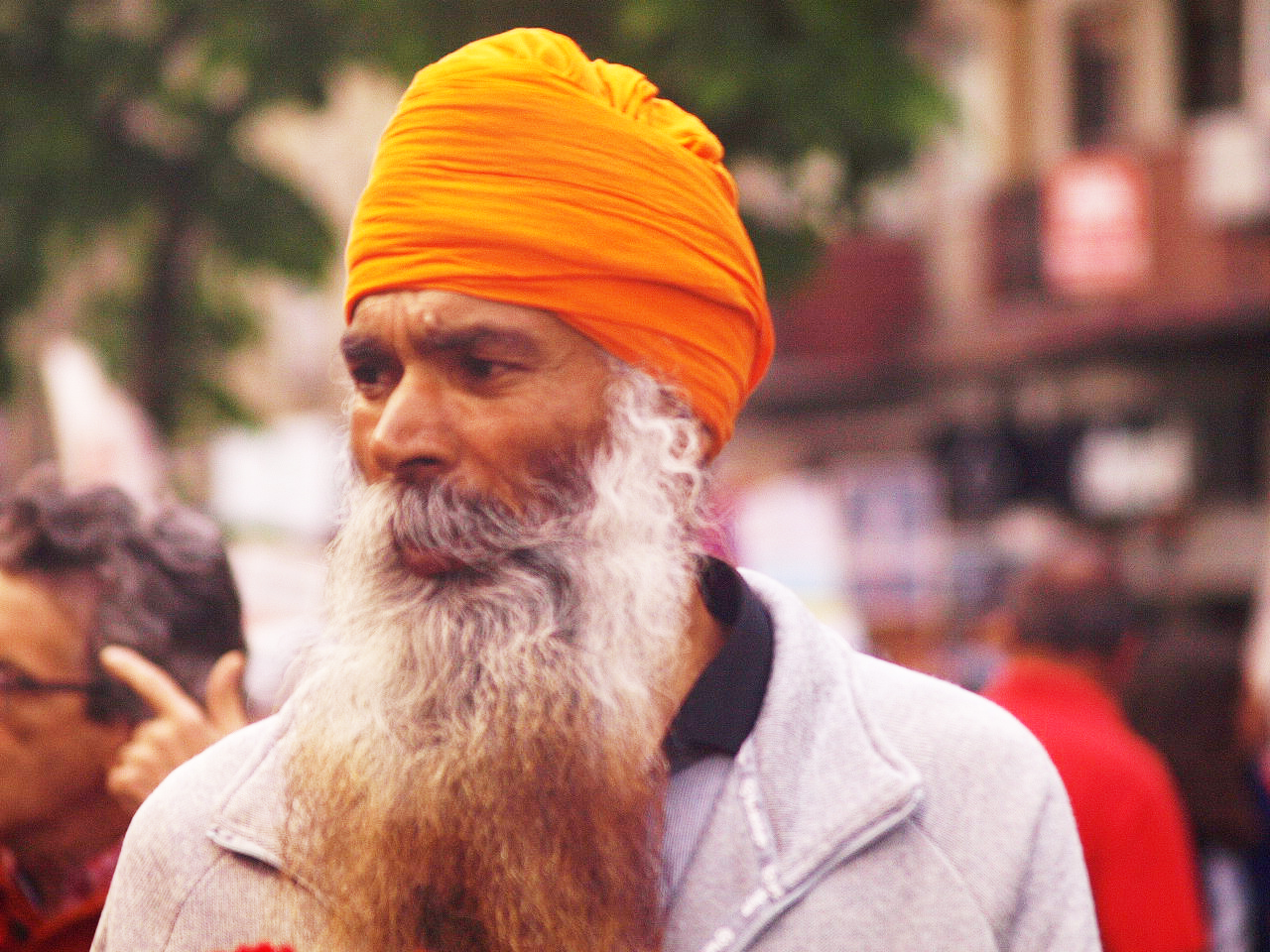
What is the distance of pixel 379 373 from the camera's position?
192 centimetres

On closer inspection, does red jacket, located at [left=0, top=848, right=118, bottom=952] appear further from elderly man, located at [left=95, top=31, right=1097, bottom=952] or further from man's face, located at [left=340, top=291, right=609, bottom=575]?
man's face, located at [left=340, top=291, right=609, bottom=575]

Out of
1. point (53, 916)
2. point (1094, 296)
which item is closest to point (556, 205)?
point (53, 916)

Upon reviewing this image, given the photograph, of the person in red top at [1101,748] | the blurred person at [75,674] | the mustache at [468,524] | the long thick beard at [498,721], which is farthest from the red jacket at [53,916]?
the person in red top at [1101,748]

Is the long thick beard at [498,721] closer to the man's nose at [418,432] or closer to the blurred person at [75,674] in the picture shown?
the man's nose at [418,432]

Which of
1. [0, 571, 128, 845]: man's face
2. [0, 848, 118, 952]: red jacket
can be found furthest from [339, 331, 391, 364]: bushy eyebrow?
[0, 848, 118, 952]: red jacket

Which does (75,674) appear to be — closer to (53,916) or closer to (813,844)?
(53,916)

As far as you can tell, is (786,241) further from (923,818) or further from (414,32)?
(923,818)

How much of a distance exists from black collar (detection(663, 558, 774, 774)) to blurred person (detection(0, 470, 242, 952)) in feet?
3.13

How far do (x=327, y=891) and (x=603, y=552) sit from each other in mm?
483

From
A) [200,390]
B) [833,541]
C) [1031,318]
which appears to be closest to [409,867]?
[833,541]

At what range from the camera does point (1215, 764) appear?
473 centimetres

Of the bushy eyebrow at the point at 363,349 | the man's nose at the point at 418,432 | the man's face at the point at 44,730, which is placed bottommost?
the man's face at the point at 44,730

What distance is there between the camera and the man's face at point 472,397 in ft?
6.03

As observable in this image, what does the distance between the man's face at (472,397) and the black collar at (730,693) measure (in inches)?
12.0
